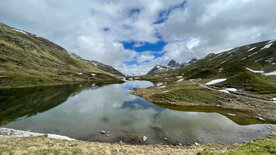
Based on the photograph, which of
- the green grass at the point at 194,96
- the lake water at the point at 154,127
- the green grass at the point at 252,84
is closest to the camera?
the lake water at the point at 154,127

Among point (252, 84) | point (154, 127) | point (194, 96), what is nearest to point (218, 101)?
point (194, 96)

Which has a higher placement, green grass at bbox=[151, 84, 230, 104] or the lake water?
green grass at bbox=[151, 84, 230, 104]

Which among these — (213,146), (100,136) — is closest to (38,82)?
(100,136)

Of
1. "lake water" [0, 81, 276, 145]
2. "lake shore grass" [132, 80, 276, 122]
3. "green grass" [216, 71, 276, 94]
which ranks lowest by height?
"lake water" [0, 81, 276, 145]

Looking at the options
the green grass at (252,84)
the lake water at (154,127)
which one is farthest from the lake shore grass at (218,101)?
the green grass at (252,84)

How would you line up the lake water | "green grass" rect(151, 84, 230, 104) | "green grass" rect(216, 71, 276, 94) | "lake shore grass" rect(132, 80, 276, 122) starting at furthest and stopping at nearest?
"green grass" rect(216, 71, 276, 94) < "green grass" rect(151, 84, 230, 104) < "lake shore grass" rect(132, 80, 276, 122) < the lake water

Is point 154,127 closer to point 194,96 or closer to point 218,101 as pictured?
point 194,96

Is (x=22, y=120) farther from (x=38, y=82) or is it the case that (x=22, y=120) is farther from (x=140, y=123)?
(x=38, y=82)

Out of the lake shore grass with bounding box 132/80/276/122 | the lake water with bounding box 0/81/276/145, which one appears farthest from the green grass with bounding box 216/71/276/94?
the lake water with bounding box 0/81/276/145

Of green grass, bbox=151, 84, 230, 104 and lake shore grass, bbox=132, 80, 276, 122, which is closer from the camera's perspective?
lake shore grass, bbox=132, 80, 276, 122

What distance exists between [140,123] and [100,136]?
33.6ft

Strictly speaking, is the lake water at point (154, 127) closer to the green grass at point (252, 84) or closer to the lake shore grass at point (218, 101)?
the lake shore grass at point (218, 101)

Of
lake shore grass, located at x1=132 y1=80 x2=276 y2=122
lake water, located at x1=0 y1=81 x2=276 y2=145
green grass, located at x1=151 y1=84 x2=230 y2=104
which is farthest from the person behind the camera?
green grass, located at x1=151 y1=84 x2=230 y2=104

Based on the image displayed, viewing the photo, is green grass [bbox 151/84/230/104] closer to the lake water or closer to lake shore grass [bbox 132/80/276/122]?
lake shore grass [bbox 132/80/276/122]
